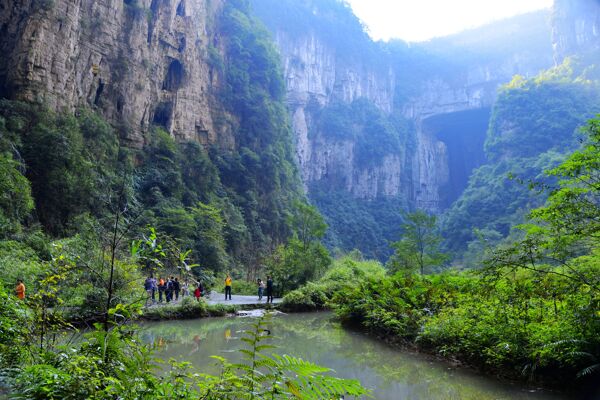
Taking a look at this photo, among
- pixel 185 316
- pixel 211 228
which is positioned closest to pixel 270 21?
pixel 211 228

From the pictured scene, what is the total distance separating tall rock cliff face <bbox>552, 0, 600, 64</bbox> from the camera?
226 feet

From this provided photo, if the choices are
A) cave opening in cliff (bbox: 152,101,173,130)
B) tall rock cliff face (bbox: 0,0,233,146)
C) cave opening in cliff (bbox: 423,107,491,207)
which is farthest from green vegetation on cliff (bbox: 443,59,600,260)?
cave opening in cliff (bbox: 152,101,173,130)

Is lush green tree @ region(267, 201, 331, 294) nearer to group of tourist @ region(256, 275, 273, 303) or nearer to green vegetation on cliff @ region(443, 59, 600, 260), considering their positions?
group of tourist @ region(256, 275, 273, 303)

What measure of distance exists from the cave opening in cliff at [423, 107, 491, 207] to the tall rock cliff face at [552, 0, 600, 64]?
64.5 ft

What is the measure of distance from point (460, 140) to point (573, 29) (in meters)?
30.3

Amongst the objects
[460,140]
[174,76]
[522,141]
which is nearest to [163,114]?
[174,76]

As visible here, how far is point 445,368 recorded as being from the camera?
838 cm

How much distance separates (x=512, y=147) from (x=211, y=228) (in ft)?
177

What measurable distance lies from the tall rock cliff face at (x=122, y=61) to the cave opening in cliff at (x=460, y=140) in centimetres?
6393

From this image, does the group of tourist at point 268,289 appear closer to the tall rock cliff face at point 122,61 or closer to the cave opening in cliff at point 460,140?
the tall rock cliff face at point 122,61

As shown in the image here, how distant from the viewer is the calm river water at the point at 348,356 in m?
6.82

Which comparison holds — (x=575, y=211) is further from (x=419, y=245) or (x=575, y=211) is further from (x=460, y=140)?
(x=460, y=140)

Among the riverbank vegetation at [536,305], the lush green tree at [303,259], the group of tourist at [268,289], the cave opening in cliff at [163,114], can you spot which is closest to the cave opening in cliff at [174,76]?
the cave opening in cliff at [163,114]

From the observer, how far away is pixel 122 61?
29562mm
